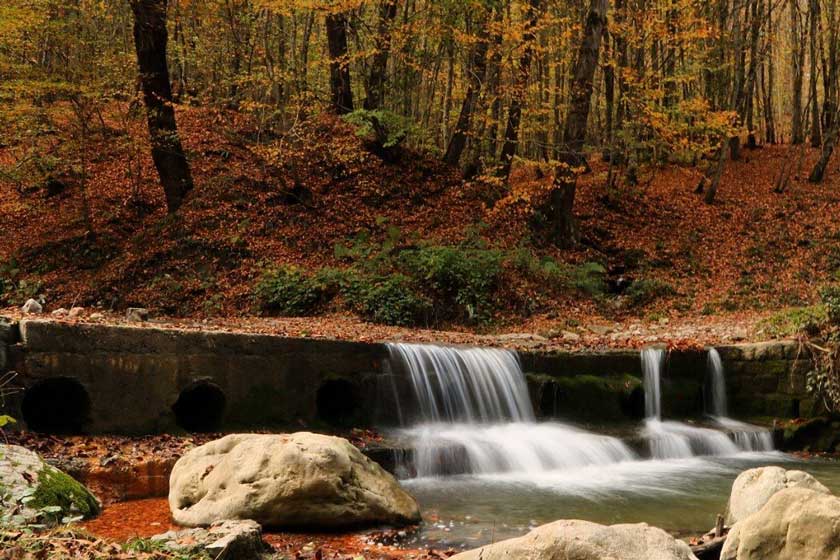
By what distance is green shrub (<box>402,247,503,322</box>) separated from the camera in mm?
15602

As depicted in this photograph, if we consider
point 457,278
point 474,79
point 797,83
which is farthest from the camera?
point 797,83

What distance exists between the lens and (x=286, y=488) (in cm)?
609

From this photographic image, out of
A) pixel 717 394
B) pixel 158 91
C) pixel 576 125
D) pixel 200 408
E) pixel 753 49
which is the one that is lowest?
pixel 717 394

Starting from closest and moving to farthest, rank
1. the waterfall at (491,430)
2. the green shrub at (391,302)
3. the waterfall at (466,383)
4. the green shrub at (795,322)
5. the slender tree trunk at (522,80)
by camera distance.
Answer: the waterfall at (491,430)
the waterfall at (466,383)
the green shrub at (795,322)
the green shrub at (391,302)
the slender tree trunk at (522,80)

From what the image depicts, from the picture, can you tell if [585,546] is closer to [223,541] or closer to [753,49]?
[223,541]

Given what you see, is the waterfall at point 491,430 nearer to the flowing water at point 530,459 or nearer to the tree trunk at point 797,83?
the flowing water at point 530,459

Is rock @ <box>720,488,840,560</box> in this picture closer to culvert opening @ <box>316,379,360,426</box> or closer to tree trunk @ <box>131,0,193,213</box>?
culvert opening @ <box>316,379,360,426</box>

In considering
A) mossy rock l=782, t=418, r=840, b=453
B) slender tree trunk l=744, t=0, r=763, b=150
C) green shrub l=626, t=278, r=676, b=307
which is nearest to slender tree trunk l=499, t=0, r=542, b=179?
green shrub l=626, t=278, r=676, b=307

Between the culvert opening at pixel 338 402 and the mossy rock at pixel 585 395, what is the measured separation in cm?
283

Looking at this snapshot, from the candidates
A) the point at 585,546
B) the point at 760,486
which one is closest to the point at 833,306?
the point at 760,486

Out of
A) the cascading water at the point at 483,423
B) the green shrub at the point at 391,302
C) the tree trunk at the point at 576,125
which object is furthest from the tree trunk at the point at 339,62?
the cascading water at the point at 483,423

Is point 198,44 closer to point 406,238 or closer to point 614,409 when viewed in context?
point 406,238

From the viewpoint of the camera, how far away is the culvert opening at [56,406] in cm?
785

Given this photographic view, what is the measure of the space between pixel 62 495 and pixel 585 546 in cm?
406
